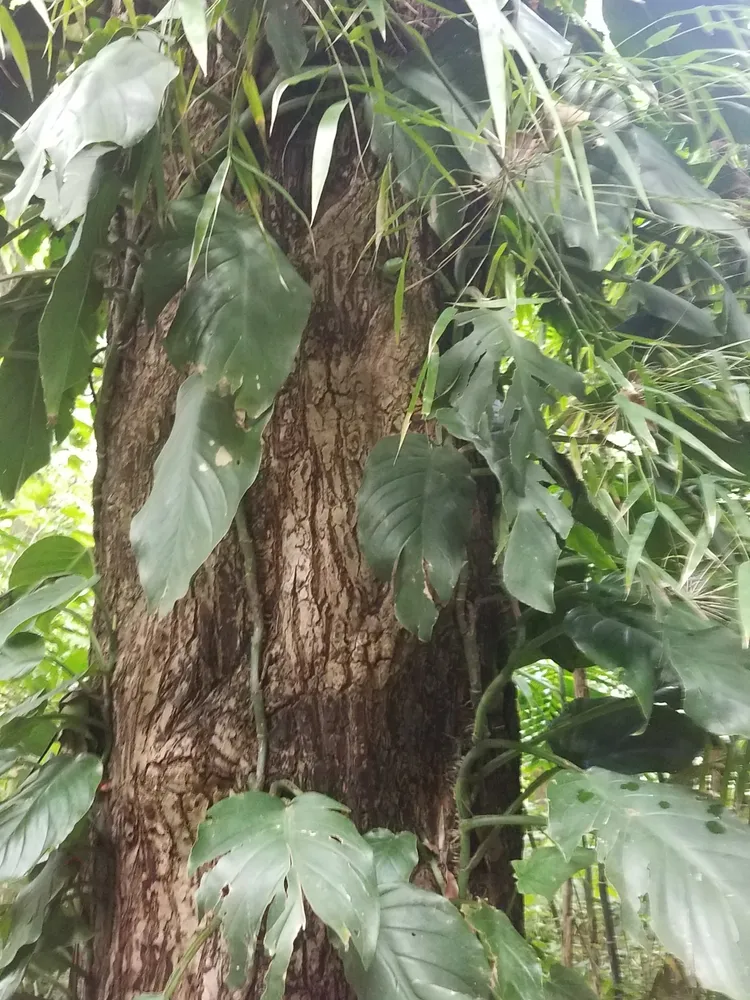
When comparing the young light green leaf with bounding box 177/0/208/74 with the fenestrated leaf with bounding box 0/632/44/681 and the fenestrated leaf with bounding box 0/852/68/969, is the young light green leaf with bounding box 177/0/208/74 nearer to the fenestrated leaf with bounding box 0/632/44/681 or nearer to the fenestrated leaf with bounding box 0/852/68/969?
the fenestrated leaf with bounding box 0/632/44/681

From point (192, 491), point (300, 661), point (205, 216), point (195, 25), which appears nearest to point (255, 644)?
point (300, 661)

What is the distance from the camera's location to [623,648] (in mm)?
682

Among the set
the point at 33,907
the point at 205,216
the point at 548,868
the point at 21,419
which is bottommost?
the point at 33,907

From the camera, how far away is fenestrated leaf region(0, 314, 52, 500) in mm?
879

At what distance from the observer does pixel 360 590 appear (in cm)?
77

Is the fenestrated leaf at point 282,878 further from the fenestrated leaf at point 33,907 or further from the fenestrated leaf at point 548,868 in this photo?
the fenestrated leaf at point 33,907

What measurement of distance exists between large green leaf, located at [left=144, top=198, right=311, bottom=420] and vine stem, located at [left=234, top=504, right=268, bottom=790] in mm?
198

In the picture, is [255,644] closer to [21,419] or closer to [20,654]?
[20,654]

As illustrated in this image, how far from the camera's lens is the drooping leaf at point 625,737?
72 cm

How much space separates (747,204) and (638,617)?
0.59m

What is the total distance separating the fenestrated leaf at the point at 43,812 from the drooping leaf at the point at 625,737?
0.51m

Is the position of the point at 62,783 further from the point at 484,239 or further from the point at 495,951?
the point at 484,239

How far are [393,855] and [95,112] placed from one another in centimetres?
68

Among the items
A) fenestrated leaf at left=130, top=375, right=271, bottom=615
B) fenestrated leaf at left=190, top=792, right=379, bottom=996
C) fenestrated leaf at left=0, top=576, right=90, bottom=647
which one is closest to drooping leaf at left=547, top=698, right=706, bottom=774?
fenestrated leaf at left=190, top=792, right=379, bottom=996
